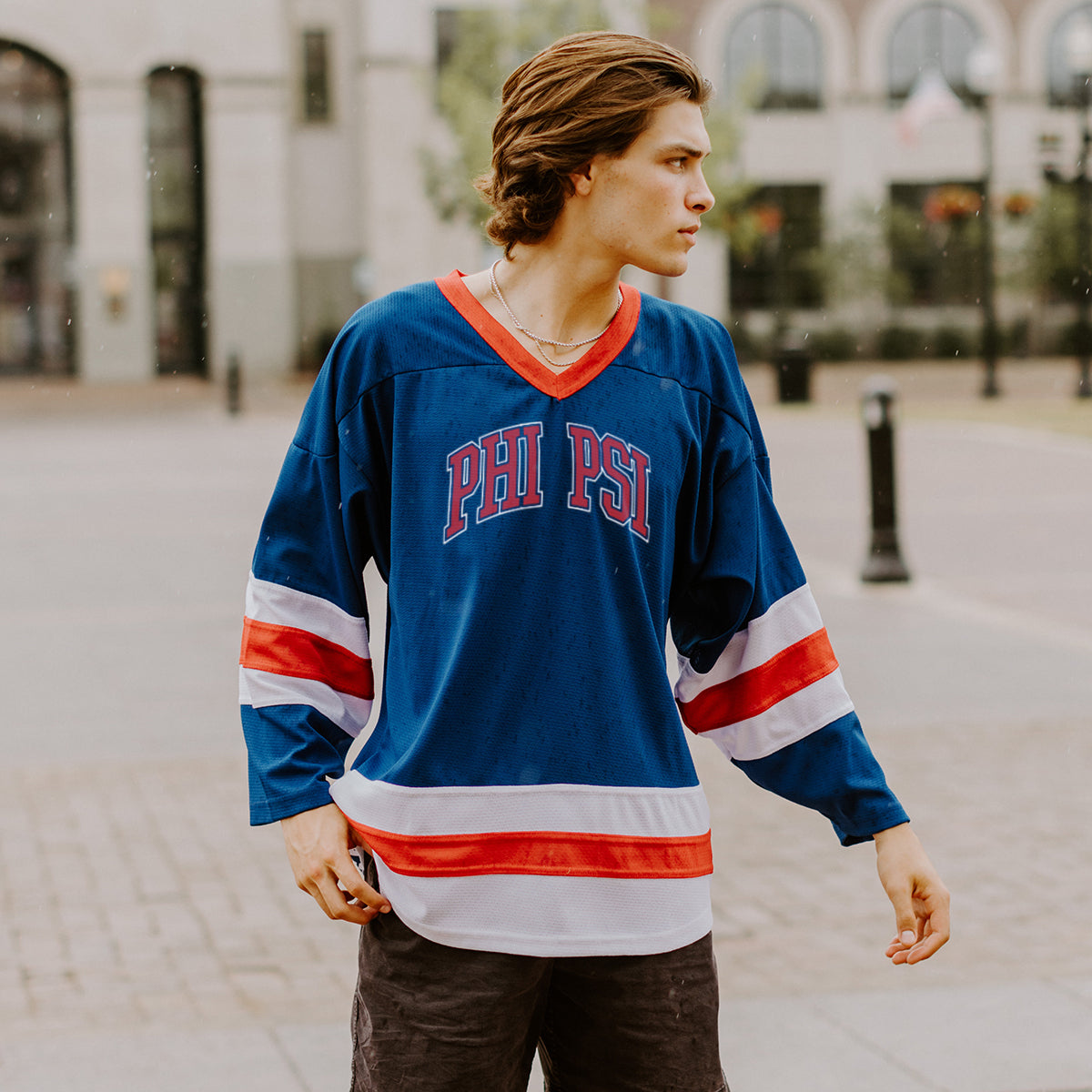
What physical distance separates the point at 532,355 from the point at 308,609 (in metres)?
0.42

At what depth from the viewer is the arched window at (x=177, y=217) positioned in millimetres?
41500

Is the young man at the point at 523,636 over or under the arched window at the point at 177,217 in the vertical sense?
under

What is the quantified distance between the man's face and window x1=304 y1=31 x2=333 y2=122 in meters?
40.8

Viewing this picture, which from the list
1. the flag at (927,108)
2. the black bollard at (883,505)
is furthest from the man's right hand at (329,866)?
the flag at (927,108)

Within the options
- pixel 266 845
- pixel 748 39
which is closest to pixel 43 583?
pixel 266 845

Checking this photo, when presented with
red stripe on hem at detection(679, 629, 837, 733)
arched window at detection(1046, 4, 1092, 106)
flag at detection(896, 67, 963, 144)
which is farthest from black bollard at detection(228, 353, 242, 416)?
arched window at detection(1046, 4, 1092, 106)

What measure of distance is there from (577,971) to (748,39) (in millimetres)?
44593

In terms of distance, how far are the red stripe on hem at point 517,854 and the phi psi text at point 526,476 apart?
36cm

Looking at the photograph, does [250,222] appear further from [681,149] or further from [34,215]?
[681,149]

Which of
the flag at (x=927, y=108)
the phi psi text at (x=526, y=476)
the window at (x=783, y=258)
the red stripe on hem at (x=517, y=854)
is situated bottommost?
the red stripe on hem at (x=517, y=854)

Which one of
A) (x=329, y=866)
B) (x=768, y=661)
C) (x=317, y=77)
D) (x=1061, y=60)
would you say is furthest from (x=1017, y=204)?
(x=329, y=866)

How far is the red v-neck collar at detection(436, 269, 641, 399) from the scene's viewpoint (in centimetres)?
215

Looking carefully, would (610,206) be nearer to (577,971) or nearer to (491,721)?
(491,721)

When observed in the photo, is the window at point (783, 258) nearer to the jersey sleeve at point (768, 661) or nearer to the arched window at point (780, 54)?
the arched window at point (780, 54)
